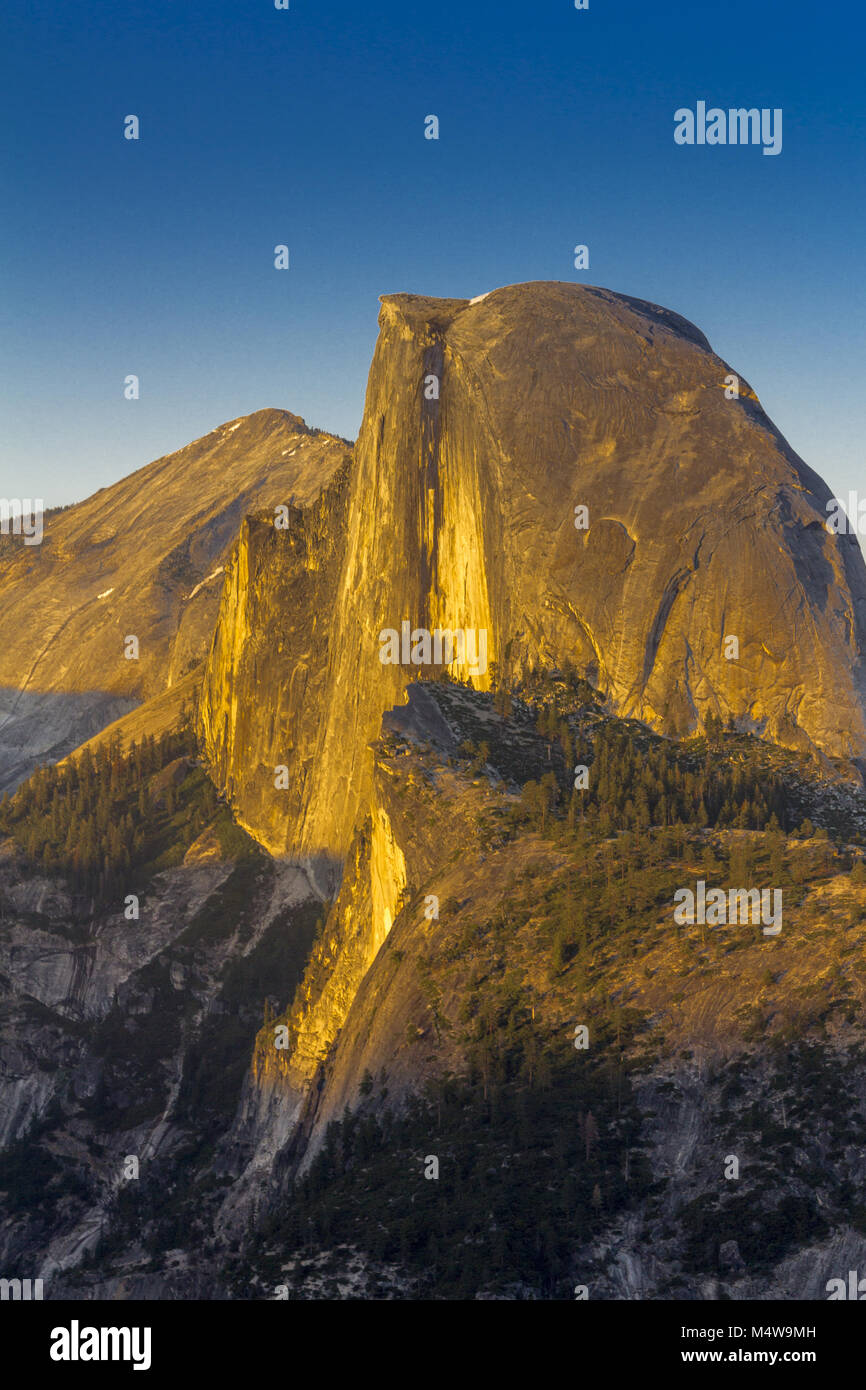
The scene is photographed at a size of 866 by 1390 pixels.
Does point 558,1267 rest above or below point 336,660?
below

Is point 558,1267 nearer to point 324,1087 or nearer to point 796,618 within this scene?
point 324,1087

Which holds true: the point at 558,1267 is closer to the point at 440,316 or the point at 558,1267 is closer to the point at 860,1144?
the point at 860,1144

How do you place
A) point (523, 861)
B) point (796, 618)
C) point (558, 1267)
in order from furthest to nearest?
point (796, 618), point (523, 861), point (558, 1267)

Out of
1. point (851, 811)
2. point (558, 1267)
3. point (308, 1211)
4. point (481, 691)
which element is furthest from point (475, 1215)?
point (481, 691)
